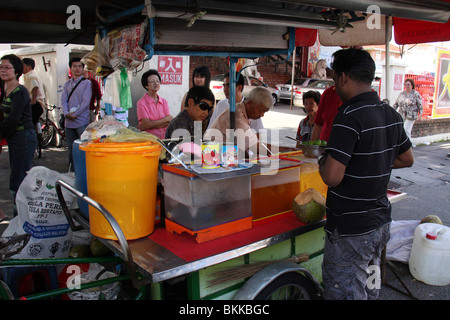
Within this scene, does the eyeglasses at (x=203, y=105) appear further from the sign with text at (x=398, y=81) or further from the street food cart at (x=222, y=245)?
the sign with text at (x=398, y=81)

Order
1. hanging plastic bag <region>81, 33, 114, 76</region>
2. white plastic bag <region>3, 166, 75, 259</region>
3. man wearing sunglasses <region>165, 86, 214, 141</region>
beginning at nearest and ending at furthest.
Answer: white plastic bag <region>3, 166, 75, 259</region>, hanging plastic bag <region>81, 33, 114, 76</region>, man wearing sunglasses <region>165, 86, 214, 141</region>

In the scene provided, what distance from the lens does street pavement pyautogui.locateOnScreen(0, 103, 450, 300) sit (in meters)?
3.23

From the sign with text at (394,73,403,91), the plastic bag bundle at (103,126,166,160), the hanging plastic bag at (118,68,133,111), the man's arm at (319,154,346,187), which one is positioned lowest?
the man's arm at (319,154,346,187)

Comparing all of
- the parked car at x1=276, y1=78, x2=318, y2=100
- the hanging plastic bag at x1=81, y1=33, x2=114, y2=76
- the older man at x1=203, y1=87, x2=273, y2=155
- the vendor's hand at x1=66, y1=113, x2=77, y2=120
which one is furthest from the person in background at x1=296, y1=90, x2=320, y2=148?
the parked car at x1=276, y1=78, x2=318, y2=100

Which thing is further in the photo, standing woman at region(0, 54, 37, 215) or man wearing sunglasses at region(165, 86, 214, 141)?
standing woman at region(0, 54, 37, 215)

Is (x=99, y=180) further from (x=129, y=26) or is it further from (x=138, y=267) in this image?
(x=129, y=26)

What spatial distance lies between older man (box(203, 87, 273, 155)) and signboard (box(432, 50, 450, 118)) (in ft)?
31.7

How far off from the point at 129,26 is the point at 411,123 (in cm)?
897

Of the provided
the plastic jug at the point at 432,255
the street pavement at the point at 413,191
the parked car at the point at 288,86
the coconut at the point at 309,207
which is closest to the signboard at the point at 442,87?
the street pavement at the point at 413,191

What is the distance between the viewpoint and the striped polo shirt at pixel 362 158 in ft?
6.18

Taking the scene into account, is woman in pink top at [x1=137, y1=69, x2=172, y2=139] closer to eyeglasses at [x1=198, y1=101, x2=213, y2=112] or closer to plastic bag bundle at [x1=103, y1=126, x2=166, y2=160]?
eyeglasses at [x1=198, y1=101, x2=213, y2=112]

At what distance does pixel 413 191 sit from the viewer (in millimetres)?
6293

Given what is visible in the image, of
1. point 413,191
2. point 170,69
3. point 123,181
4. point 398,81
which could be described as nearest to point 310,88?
point 398,81

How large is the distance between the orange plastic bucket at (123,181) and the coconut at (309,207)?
37.2 inches
